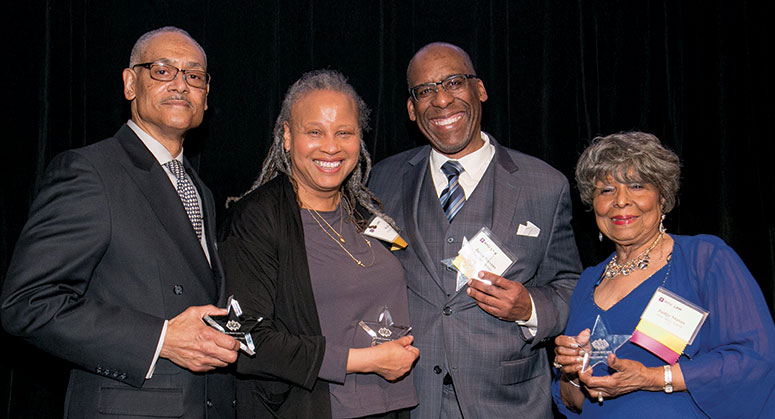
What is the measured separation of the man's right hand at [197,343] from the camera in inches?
79.3

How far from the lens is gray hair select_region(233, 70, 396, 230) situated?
2568 millimetres

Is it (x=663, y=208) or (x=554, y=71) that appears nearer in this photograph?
(x=663, y=208)

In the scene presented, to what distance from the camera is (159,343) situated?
2025 millimetres

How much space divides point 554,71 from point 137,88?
3.02m

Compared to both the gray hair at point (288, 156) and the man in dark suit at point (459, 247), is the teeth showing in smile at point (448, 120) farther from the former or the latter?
the gray hair at point (288, 156)

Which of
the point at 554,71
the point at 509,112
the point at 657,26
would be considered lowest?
the point at 509,112

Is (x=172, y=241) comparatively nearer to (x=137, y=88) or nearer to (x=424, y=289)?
(x=137, y=88)

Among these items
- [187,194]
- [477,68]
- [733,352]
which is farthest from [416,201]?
[477,68]

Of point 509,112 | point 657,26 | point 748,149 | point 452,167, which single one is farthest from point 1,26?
point 748,149

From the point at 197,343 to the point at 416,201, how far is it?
1.24m

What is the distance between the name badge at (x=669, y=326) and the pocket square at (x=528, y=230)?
63 cm

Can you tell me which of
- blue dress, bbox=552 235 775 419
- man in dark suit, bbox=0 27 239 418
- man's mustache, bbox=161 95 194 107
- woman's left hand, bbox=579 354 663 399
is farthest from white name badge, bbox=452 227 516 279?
man's mustache, bbox=161 95 194 107

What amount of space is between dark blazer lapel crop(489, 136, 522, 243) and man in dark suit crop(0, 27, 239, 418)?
4.02ft

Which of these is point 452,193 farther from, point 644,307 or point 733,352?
point 733,352
